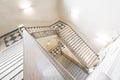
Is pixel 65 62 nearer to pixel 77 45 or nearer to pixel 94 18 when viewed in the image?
pixel 77 45

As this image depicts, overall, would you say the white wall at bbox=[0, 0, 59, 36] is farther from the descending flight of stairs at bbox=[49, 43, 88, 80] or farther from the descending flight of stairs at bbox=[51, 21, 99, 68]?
the descending flight of stairs at bbox=[49, 43, 88, 80]

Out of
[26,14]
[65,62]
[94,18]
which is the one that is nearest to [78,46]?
[65,62]

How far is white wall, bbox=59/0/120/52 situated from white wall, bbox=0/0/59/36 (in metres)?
0.63

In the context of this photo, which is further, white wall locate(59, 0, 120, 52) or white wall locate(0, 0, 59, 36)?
white wall locate(59, 0, 120, 52)

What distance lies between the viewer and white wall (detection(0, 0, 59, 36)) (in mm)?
5294

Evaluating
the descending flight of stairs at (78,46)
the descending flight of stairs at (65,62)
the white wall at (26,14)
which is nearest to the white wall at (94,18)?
the descending flight of stairs at (78,46)

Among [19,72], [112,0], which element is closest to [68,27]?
[112,0]

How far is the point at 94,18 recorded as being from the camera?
6258 millimetres

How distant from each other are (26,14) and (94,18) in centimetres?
298

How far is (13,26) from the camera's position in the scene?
5.69 metres

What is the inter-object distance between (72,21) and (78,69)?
8.06 feet

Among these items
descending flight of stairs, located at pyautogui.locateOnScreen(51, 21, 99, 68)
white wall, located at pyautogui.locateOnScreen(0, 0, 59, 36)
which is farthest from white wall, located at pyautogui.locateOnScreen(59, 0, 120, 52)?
white wall, located at pyautogui.locateOnScreen(0, 0, 59, 36)

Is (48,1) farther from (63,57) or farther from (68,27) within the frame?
(63,57)

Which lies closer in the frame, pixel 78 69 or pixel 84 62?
pixel 84 62
